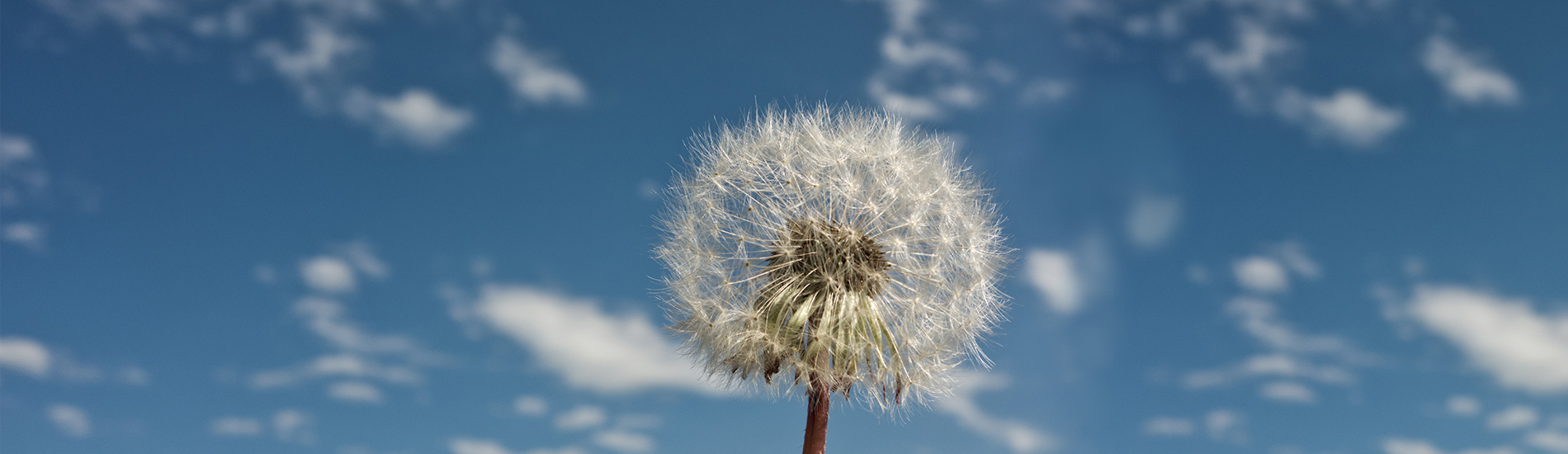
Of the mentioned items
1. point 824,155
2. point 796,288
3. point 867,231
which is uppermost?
point 824,155

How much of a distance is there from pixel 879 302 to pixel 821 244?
1150mm

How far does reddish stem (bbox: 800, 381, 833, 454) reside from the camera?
43.4 feet

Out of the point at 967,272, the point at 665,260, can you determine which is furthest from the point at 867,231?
the point at 665,260

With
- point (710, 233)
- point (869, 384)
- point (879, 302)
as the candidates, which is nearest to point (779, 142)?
point (710, 233)

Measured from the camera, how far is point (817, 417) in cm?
1337

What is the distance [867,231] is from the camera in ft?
46.4

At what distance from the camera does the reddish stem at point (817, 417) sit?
1322 centimetres

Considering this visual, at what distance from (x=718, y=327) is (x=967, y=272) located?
3.50 metres

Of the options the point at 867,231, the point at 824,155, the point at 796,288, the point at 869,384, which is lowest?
the point at 869,384

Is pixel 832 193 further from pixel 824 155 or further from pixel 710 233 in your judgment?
pixel 710 233

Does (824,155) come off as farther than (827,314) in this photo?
Yes

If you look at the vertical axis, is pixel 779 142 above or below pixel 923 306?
above

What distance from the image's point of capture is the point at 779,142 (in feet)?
48.9

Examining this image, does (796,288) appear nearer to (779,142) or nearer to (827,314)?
(827,314)
